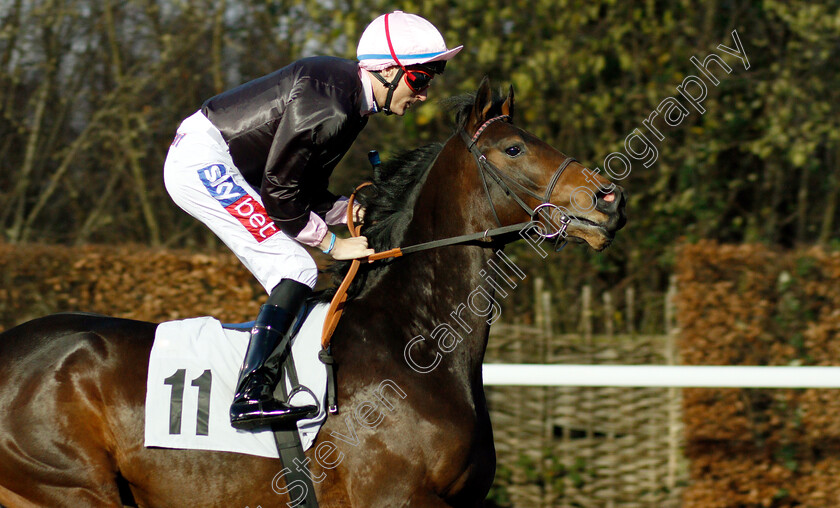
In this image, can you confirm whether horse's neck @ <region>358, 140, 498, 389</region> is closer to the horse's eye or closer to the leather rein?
the leather rein

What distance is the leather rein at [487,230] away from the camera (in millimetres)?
2727

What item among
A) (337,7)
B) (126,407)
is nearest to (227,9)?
(337,7)

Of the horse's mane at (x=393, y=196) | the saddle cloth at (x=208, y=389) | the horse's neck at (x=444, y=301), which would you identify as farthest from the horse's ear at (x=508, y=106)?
the saddle cloth at (x=208, y=389)

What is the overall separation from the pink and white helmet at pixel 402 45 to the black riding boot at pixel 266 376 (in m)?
0.84

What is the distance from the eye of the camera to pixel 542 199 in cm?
274

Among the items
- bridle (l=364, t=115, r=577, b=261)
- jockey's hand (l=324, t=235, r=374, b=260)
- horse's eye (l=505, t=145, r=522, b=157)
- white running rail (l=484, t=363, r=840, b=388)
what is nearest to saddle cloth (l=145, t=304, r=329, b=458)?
jockey's hand (l=324, t=235, r=374, b=260)

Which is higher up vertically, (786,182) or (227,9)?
(227,9)

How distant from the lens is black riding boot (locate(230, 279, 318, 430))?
260 cm

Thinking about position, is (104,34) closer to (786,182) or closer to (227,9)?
(227,9)

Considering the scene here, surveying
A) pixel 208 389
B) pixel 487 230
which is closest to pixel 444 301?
pixel 487 230

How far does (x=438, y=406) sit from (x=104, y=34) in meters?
6.90

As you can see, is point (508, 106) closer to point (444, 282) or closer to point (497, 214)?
point (497, 214)

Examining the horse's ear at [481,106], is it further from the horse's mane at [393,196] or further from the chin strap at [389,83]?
the chin strap at [389,83]

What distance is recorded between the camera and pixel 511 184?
279cm
